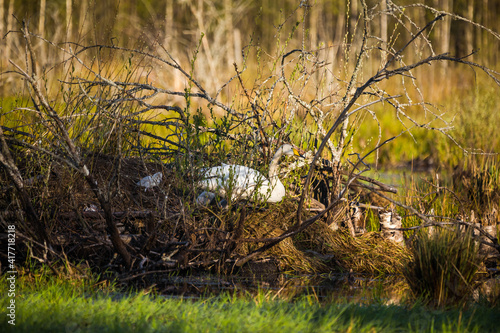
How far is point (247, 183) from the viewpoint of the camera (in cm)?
428

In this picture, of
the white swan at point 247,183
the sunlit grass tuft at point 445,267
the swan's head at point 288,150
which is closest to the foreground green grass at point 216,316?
the sunlit grass tuft at point 445,267

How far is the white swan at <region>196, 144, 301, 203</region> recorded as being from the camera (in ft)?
14.0

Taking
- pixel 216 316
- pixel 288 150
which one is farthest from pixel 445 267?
pixel 288 150

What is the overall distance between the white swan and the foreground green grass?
3.91ft

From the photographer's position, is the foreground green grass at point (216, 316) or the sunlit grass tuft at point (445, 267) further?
the sunlit grass tuft at point (445, 267)

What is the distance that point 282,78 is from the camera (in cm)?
465

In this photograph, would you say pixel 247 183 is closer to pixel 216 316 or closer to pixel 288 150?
pixel 288 150

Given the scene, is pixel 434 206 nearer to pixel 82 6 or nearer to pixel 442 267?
pixel 442 267

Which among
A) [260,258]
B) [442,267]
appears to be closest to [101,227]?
[260,258]

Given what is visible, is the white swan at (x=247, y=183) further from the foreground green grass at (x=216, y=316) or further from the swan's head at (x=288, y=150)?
the foreground green grass at (x=216, y=316)

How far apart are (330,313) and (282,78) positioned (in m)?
2.43

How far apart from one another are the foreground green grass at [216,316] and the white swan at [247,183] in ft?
3.91

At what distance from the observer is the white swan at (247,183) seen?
4262 mm

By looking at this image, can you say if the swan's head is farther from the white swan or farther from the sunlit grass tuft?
the sunlit grass tuft
